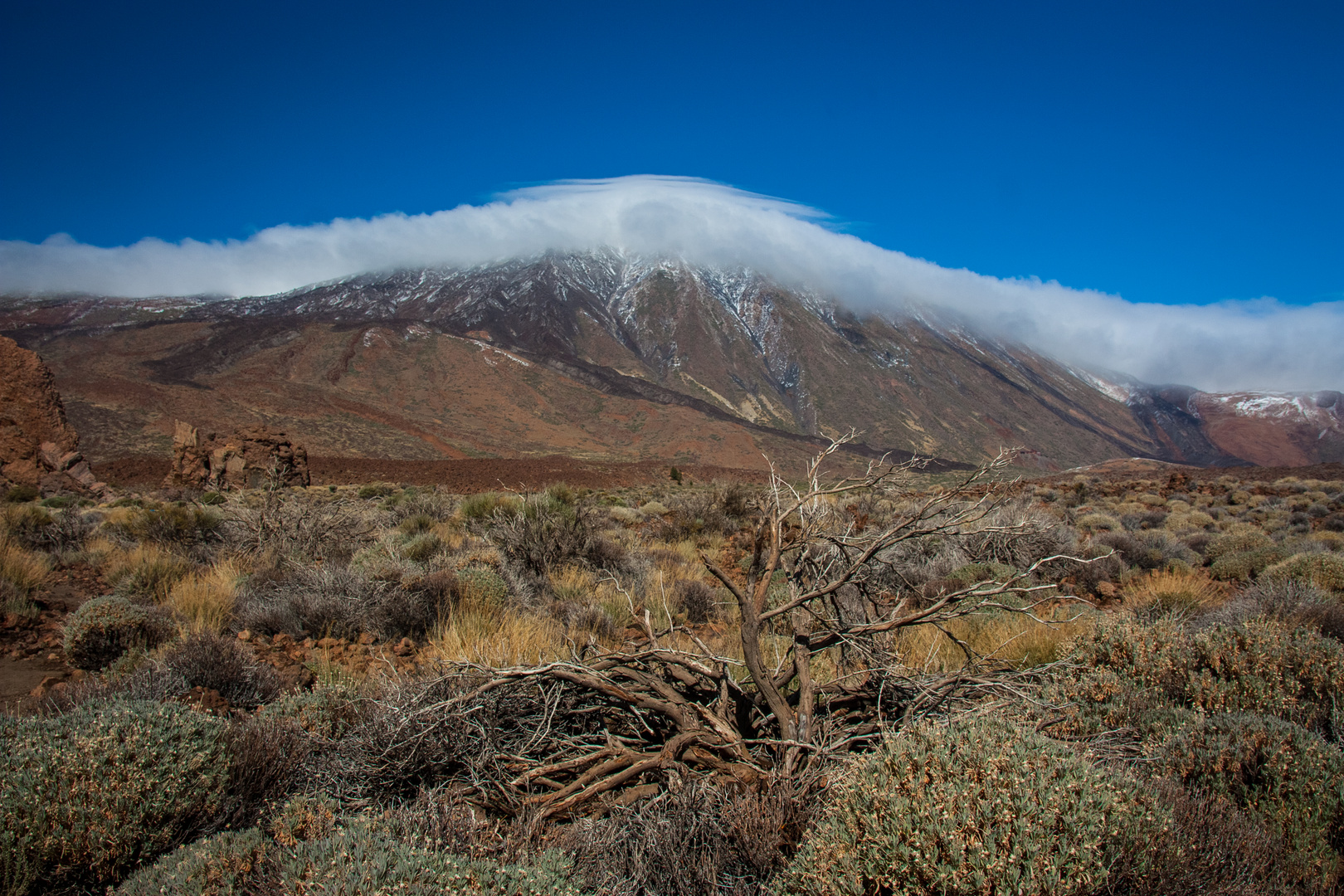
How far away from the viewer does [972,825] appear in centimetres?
178


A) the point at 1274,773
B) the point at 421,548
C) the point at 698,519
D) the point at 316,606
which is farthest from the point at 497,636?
the point at 698,519

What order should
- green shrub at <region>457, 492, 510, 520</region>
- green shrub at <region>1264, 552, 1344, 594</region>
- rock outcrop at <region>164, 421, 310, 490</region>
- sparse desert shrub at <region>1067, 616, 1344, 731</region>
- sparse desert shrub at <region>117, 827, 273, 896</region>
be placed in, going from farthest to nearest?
rock outcrop at <region>164, 421, 310, 490</region> < green shrub at <region>457, 492, 510, 520</region> < green shrub at <region>1264, 552, 1344, 594</region> < sparse desert shrub at <region>1067, 616, 1344, 731</region> < sparse desert shrub at <region>117, 827, 273, 896</region>

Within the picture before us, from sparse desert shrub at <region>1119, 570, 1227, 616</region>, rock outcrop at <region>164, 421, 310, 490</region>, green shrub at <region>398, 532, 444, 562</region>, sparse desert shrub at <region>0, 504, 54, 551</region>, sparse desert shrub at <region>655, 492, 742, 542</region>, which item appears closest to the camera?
sparse desert shrub at <region>1119, 570, 1227, 616</region>

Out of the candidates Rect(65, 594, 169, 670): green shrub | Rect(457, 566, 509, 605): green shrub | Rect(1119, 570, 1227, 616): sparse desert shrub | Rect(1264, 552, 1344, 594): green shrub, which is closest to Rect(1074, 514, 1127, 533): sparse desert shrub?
Rect(1119, 570, 1227, 616): sparse desert shrub

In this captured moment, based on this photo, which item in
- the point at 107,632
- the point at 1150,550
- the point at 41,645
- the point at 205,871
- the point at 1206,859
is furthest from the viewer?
the point at 1150,550

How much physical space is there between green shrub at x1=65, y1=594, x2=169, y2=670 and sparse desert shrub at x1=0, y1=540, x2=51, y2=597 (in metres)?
1.95

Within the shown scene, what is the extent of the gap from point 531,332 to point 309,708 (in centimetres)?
13902

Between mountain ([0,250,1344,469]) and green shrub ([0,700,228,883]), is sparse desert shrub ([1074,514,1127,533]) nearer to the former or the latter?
green shrub ([0,700,228,883])

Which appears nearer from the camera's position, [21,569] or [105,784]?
[105,784]

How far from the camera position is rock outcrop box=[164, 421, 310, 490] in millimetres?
22938

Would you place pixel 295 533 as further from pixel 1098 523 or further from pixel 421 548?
pixel 1098 523

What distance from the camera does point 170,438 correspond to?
36.7 m

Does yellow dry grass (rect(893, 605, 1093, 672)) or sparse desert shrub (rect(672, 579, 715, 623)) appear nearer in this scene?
yellow dry grass (rect(893, 605, 1093, 672))

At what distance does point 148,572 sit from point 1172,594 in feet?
34.4
